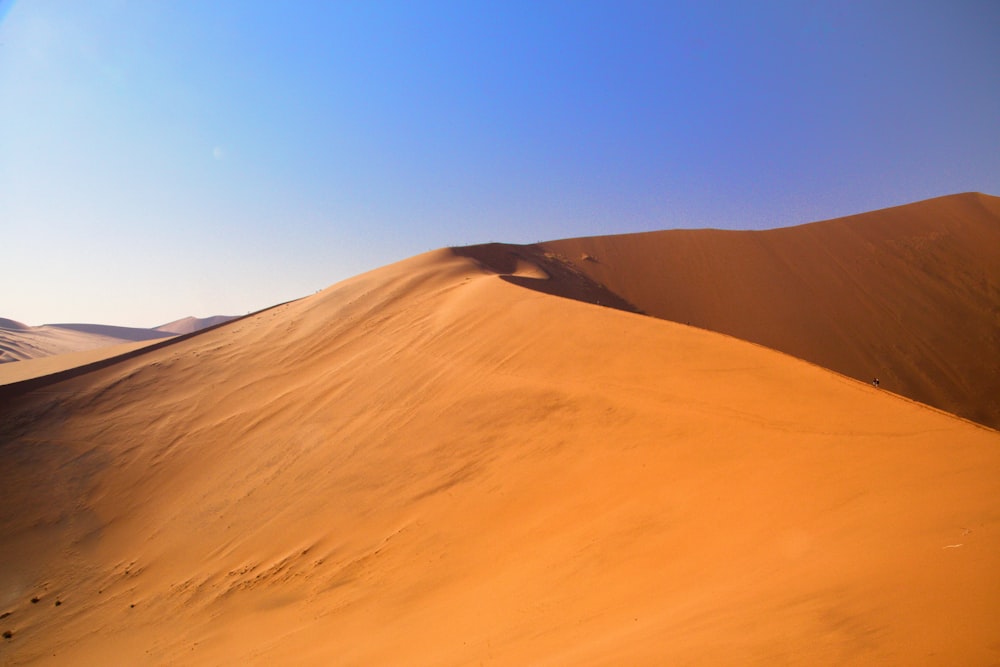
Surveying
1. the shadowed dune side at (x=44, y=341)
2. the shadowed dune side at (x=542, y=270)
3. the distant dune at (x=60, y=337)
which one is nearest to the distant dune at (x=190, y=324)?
the distant dune at (x=60, y=337)

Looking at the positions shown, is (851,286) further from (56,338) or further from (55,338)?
(56,338)

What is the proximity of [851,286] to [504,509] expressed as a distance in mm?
20865

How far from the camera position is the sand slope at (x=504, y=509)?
3.63 metres

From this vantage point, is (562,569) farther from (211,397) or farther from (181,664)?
(211,397)

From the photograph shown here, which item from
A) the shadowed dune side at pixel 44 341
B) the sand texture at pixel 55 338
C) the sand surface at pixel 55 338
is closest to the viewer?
the shadowed dune side at pixel 44 341

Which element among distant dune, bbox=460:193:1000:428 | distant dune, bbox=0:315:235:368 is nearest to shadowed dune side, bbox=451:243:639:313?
distant dune, bbox=460:193:1000:428

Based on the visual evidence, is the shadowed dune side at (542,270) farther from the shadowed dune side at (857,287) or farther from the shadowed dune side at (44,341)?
the shadowed dune side at (44,341)

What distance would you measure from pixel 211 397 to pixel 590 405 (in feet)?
32.7

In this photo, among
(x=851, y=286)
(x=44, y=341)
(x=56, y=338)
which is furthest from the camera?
(x=56, y=338)

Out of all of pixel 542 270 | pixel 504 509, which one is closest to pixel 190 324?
pixel 542 270

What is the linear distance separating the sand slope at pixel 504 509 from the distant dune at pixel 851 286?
9.49 metres

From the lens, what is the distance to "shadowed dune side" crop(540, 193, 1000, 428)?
17750 millimetres

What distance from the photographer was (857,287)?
21891 mm

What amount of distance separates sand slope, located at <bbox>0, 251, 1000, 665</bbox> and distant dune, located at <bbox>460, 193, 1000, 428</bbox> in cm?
949
